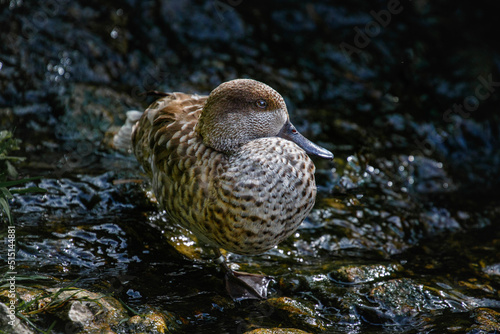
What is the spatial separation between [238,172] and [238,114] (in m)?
0.47

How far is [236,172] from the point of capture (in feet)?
11.0

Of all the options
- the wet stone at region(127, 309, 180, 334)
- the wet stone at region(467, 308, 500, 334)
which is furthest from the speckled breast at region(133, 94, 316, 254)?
the wet stone at region(467, 308, 500, 334)

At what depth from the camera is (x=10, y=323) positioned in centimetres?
264

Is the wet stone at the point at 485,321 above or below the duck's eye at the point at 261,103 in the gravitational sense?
below

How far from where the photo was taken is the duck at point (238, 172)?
3297 millimetres

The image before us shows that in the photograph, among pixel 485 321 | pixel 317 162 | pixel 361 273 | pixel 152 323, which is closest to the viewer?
pixel 152 323

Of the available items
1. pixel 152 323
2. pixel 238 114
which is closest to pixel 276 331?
pixel 152 323

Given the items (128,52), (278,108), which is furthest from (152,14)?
(278,108)

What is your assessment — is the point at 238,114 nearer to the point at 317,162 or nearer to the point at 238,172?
the point at 238,172

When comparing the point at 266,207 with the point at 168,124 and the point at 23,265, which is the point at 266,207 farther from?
the point at 23,265

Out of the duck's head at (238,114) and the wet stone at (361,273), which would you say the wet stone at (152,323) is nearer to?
the duck's head at (238,114)

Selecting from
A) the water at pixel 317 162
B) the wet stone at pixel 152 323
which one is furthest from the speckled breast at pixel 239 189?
the wet stone at pixel 152 323

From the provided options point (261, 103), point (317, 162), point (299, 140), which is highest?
point (261, 103)

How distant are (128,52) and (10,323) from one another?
15.5 ft
